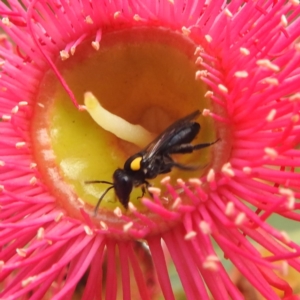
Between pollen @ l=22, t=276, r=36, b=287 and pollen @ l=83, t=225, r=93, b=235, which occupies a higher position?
pollen @ l=83, t=225, r=93, b=235

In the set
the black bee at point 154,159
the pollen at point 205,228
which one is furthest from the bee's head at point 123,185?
the pollen at point 205,228

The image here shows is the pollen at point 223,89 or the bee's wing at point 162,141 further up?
the pollen at point 223,89

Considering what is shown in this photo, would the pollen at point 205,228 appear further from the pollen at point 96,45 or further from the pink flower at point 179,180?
the pollen at point 96,45

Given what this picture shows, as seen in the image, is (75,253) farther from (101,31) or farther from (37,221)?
(101,31)

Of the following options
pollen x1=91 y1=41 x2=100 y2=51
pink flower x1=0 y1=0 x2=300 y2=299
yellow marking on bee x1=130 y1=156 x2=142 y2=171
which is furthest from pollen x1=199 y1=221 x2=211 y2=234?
pollen x1=91 y1=41 x2=100 y2=51

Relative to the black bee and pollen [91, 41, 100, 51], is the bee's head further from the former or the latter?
pollen [91, 41, 100, 51]

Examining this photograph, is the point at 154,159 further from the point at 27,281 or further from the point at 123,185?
the point at 27,281
